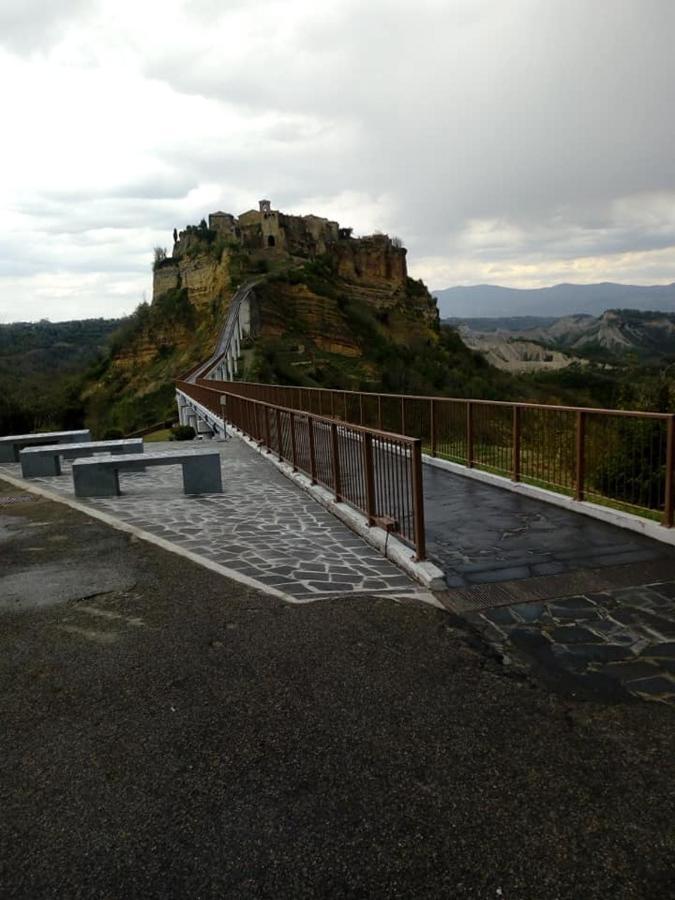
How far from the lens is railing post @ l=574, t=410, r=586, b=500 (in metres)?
6.95

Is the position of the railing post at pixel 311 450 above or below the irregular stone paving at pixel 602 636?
above

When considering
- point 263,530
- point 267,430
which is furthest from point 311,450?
point 267,430

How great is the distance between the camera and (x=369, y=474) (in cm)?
679

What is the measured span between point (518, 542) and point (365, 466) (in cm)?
179

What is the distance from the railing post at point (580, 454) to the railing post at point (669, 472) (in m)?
1.24

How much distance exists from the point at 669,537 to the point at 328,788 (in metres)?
4.44

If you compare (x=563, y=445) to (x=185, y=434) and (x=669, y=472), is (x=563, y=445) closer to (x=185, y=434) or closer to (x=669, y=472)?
(x=669, y=472)

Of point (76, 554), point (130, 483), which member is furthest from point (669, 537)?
point (130, 483)

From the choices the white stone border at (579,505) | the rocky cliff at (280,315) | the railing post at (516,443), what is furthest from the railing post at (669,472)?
the rocky cliff at (280,315)

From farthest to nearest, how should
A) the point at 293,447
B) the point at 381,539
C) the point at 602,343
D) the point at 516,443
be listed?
the point at 602,343, the point at 293,447, the point at 516,443, the point at 381,539

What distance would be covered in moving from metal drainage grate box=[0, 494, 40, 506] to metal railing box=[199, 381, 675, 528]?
659 cm

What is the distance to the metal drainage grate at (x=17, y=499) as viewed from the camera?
9622 millimetres

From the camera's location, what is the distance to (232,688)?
3602mm

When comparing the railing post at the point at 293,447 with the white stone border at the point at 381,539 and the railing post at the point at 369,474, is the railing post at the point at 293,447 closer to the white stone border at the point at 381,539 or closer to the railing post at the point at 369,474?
the white stone border at the point at 381,539
